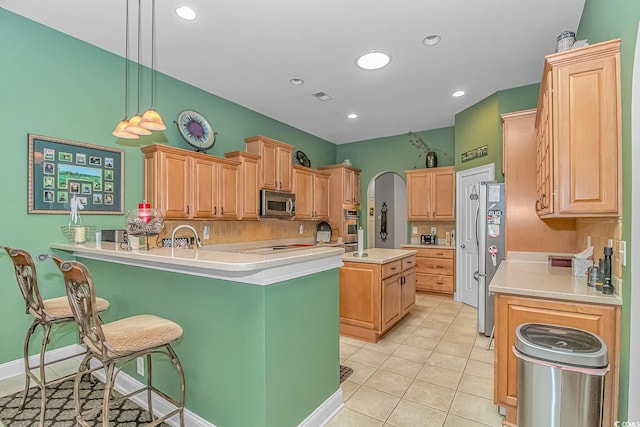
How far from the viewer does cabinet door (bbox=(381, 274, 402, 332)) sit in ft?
11.1

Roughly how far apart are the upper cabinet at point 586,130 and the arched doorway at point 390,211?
615cm

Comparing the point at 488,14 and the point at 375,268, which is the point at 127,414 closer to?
the point at 375,268

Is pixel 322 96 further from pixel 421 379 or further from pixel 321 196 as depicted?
pixel 421 379

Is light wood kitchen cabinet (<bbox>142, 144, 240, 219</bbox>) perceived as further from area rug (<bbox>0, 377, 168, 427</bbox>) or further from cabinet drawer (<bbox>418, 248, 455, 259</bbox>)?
cabinet drawer (<bbox>418, 248, 455, 259</bbox>)

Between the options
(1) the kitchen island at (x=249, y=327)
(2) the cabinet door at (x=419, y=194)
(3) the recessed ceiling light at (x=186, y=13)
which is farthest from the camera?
(2) the cabinet door at (x=419, y=194)

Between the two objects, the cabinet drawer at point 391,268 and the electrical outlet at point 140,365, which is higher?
the cabinet drawer at point 391,268

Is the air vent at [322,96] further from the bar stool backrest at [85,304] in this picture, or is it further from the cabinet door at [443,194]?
the bar stool backrest at [85,304]

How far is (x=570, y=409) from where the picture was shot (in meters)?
1.44

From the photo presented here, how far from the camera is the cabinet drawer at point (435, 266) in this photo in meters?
5.36

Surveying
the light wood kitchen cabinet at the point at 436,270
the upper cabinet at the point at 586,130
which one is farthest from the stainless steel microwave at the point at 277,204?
the upper cabinet at the point at 586,130

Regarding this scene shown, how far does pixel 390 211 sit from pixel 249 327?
723 cm

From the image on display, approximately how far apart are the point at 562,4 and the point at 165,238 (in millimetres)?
4548

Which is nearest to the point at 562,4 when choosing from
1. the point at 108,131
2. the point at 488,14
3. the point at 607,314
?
the point at 488,14

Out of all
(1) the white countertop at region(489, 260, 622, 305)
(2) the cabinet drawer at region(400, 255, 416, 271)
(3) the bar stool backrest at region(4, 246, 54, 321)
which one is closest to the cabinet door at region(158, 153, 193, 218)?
(3) the bar stool backrest at region(4, 246, 54, 321)
